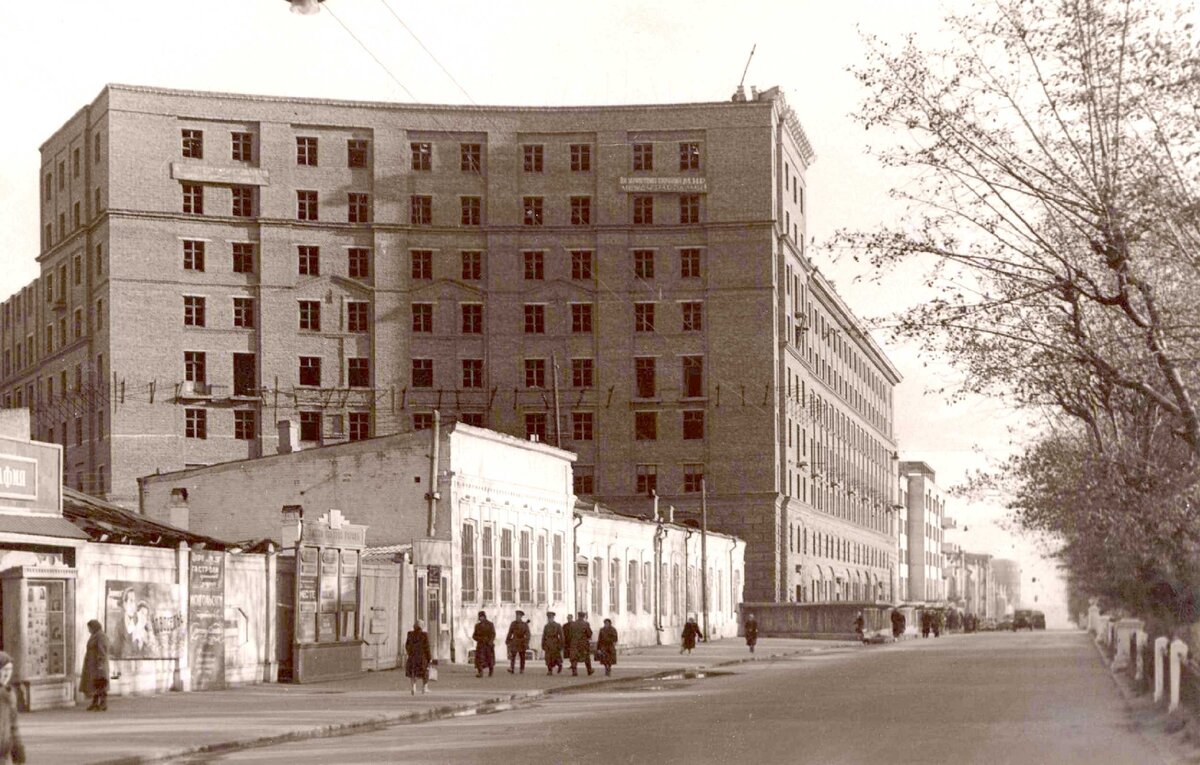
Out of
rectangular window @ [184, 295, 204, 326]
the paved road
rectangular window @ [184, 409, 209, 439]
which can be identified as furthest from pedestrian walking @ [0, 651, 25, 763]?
rectangular window @ [184, 295, 204, 326]

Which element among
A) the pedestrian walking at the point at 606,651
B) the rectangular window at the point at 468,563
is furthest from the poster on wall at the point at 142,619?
the rectangular window at the point at 468,563

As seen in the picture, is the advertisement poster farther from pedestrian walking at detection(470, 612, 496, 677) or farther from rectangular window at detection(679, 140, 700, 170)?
rectangular window at detection(679, 140, 700, 170)

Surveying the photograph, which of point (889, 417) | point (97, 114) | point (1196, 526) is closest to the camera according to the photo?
point (1196, 526)

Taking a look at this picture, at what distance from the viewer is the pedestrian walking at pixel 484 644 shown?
126ft

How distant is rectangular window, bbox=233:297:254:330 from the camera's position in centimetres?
8925

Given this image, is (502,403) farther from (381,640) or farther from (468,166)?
(381,640)

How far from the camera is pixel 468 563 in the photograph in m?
47.1

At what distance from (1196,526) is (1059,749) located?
12491 millimetres

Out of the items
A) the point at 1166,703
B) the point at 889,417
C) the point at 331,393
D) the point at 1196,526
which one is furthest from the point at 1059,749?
the point at 889,417

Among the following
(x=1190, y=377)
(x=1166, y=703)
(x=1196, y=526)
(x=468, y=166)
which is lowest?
(x=1166, y=703)

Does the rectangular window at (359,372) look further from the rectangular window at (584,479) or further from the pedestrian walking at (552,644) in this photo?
the pedestrian walking at (552,644)

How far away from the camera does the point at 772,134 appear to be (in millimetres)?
94438

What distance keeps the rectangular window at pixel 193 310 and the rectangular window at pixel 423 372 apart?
11.5m

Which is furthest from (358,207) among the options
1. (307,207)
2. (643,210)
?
(643,210)
